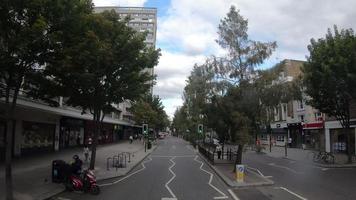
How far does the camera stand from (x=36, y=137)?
3419cm

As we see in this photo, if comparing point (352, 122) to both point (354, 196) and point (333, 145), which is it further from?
point (354, 196)

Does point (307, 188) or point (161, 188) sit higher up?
point (307, 188)

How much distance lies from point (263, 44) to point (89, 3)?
11.8 m

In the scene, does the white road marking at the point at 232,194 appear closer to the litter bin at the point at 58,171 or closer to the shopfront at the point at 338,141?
the litter bin at the point at 58,171

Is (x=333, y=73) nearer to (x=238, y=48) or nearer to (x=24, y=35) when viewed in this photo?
(x=238, y=48)

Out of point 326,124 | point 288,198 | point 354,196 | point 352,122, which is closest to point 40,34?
point 288,198

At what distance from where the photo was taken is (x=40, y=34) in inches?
526

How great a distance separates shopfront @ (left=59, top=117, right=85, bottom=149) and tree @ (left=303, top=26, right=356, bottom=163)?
75.0 feet

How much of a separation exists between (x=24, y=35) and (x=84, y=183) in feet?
20.7

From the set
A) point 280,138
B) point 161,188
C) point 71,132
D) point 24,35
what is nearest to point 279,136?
point 280,138

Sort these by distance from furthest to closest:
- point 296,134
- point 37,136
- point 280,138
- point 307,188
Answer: point 280,138 < point 296,134 < point 37,136 < point 307,188

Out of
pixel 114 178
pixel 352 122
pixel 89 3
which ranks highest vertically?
pixel 89 3

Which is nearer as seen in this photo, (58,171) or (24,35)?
(24,35)

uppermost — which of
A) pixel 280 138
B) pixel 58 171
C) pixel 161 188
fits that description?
pixel 280 138
